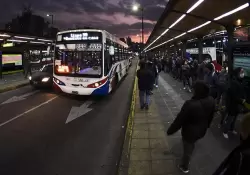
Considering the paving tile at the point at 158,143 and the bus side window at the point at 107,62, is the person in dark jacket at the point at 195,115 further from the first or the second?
the bus side window at the point at 107,62

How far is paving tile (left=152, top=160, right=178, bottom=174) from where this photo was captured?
512 cm

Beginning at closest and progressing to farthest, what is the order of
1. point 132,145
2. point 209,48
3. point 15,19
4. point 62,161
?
point 62,161 → point 132,145 → point 209,48 → point 15,19

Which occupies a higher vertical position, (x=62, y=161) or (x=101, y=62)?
(x=101, y=62)

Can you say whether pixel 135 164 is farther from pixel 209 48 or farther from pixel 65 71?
pixel 209 48

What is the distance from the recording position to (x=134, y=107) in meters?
11.0

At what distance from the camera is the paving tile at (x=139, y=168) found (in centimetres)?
509

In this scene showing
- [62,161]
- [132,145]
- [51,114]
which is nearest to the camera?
[62,161]

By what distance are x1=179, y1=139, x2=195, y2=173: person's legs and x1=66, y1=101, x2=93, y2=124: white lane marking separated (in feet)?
17.9

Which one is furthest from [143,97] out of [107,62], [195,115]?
[195,115]

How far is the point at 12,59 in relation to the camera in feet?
81.5

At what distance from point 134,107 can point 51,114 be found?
10.8 ft

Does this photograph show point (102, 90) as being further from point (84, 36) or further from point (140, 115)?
point (140, 115)

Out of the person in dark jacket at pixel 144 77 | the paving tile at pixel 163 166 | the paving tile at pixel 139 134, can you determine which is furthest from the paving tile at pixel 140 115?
the paving tile at pixel 163 166

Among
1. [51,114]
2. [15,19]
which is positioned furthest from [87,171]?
[15,19]
